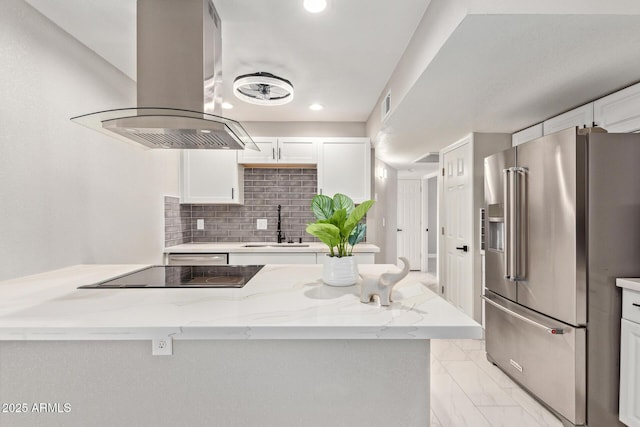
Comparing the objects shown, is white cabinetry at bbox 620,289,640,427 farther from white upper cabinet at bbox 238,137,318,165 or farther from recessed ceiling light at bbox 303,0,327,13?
white upper cabinet at bbox 238,137,318,165

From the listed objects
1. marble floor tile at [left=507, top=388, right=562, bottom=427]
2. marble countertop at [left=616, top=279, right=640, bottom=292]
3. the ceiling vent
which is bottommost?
marble floor tile at [left=507, top=388, right=562, bottom=427]

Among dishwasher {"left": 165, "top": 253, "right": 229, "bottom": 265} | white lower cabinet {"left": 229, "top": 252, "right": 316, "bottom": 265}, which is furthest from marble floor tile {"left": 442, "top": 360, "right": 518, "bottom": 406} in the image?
dishwasher {"left": 165, "top": 253, "right": 229, "bottom": 265}

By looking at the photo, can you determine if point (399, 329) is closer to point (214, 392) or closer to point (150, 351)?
point (214, 392)

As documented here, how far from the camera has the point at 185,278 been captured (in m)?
1.71

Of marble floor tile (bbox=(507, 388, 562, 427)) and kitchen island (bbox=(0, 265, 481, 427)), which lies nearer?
kitchen island (bbox=(0, 265, 481, 427))

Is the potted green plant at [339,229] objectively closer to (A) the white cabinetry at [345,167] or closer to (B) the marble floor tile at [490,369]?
(B) the marble floor tile at [490,369]

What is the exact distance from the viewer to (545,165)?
6.46 feet

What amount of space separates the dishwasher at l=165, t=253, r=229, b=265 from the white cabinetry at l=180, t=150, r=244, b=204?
65 centimetres

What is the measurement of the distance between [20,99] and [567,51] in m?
2.83

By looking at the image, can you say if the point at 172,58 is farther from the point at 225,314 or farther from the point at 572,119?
the point at 572,119

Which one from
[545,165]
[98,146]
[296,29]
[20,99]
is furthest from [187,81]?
[545,165]

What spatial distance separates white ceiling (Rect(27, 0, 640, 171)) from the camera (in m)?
1.33

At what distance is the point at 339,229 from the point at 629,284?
1.56m

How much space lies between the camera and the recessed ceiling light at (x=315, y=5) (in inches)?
66.9
